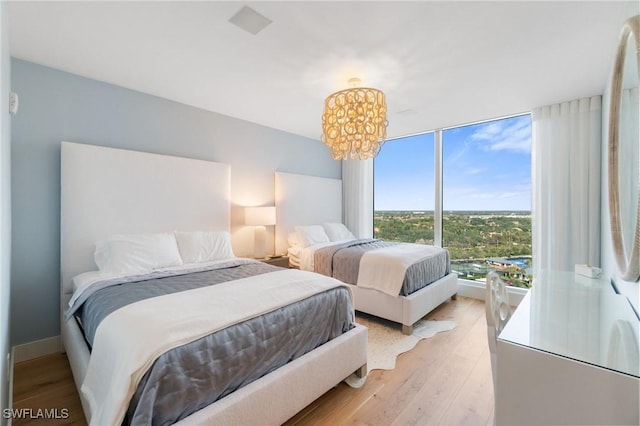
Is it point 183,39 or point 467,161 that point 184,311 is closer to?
point 183,39

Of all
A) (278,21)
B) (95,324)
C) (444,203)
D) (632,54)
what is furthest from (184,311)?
(444,203)

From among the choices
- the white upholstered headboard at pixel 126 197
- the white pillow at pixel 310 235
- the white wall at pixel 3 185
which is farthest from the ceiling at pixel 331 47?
the white pillow at pixel 310 235

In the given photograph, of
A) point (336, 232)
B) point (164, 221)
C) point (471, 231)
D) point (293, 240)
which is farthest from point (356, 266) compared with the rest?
point (164, 221)

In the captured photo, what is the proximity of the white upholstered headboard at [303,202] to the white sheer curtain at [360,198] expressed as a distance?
0.22 meters

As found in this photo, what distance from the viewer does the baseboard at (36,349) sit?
7.43 ft

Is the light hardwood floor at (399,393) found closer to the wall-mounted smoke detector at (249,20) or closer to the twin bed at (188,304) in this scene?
the twin bed at (188,304)

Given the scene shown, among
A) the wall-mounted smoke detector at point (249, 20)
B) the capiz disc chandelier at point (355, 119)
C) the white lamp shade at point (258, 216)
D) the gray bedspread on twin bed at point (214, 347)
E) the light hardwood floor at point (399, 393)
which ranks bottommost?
the light hardwood floor at point (399, 393)

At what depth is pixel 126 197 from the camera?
2.70 meters

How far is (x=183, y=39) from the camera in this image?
6.53 feet

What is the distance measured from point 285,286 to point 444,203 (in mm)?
3410

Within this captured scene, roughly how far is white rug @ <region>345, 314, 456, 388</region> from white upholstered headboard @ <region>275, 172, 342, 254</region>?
1790 mm

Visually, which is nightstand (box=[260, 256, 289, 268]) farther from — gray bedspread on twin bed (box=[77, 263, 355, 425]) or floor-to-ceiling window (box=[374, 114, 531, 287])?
floor-to-ceiling window (box=[374, 114, 531, 287])

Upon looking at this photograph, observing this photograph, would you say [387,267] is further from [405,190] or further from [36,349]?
[36,349]

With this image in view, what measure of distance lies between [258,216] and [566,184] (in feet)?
12.2
